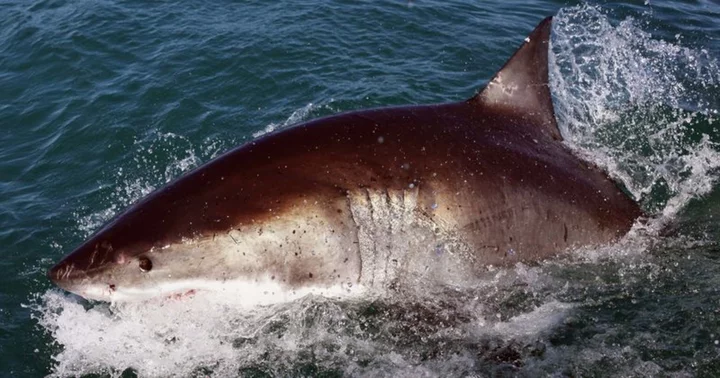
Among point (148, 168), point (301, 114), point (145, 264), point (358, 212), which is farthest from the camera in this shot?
point (301, 114)

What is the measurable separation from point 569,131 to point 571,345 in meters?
4.71

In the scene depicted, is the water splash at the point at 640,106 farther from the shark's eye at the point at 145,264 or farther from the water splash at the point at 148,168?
the water splash at the point at 148,168

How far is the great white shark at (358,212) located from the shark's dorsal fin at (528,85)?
1.3 inches

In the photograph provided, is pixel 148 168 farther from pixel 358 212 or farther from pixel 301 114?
pixel 358 212

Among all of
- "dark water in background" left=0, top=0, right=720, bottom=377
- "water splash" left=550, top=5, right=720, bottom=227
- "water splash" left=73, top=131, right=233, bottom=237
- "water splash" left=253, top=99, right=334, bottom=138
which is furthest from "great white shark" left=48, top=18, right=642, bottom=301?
"water splash" left=253, top=99, right=334, bottom=138

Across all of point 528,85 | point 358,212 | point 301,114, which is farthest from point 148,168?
point 528,85

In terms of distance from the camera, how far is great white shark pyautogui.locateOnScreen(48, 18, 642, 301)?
4758 millimetres

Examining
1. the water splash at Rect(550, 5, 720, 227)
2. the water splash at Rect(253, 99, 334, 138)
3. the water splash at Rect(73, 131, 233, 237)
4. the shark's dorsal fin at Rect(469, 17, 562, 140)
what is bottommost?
the water splash at Rect(73, 131, 233, 237)

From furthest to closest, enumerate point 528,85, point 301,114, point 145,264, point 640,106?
point 640,106
point 301,114
point 528,85
point 145,264

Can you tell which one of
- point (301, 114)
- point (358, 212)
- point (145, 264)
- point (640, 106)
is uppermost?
point (358, 212)

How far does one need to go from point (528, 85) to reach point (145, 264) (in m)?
3.50

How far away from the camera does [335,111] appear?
10109 mm

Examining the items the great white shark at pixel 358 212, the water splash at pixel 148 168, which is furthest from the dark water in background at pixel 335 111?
the great white shark at pixel 358 212

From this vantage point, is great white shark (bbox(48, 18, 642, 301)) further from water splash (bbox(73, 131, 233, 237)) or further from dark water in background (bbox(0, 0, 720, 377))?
water splash (bbox(73, 131, 233, 237))
